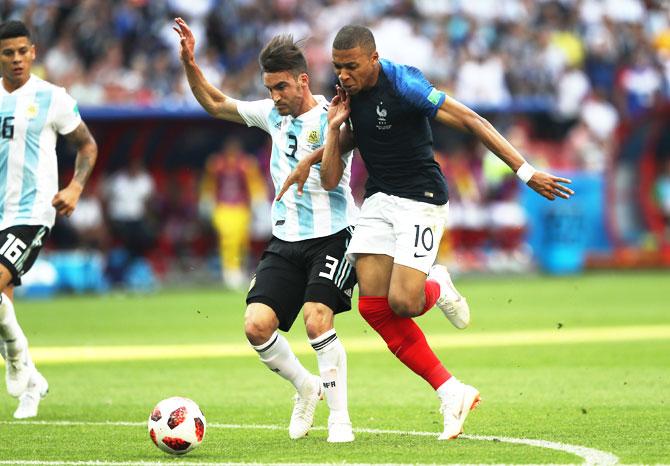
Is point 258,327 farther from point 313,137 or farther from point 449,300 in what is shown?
point 449,300

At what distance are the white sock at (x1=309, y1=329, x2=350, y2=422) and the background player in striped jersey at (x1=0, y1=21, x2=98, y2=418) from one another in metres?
2.41

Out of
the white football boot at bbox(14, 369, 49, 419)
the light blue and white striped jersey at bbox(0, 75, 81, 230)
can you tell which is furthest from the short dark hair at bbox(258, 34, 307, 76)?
the white football boot at bbox(14, 369, 49, 419)

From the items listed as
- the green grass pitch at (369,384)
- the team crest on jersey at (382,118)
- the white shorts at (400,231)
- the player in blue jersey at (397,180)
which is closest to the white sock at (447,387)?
the player in blue jersey at (397,180)

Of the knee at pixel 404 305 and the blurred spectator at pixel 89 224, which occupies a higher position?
the knee at pixel 404 305

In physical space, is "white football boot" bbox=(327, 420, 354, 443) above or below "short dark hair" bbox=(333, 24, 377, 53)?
below

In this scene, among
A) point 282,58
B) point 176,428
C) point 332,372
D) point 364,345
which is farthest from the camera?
point 364,345

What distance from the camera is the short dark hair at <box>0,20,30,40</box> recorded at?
990 centimetres

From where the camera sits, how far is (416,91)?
27.4ft

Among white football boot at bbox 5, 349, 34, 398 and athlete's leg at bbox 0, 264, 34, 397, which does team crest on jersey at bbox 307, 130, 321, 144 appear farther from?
white football boot at bbox 5, 349, 34, 398

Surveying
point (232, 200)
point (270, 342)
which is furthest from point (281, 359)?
point (232, 200)

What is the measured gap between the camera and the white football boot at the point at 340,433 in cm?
834

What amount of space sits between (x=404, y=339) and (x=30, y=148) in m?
3.26

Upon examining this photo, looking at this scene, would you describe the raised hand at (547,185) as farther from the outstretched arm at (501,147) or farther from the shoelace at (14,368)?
the shoelace at (14,368)

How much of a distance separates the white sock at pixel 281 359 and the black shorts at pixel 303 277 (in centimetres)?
14
